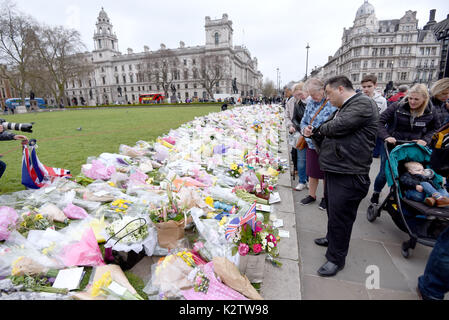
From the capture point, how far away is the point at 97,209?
9.85 ft

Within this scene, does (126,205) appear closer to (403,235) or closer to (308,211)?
(308,211)

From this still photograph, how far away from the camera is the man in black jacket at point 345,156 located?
5.78 ft

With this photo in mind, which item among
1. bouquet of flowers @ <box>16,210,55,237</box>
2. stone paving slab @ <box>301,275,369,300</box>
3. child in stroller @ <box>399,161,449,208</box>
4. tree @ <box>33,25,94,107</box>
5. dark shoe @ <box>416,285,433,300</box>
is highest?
tree @ <box>33,25,94,107</box>

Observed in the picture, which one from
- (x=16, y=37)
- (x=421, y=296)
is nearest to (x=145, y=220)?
(x=421, y=296)

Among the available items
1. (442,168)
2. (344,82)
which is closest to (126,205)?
(344,82)

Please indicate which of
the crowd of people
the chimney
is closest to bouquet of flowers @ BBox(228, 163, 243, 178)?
the crowd of people

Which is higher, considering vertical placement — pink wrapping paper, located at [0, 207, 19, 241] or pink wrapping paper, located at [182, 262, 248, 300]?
pink wrapping paper, located at [0, 207, 19, 241]

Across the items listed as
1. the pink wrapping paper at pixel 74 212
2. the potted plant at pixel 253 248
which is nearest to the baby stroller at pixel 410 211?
the potted plant at pixel 253 248

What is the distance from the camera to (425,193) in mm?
2449

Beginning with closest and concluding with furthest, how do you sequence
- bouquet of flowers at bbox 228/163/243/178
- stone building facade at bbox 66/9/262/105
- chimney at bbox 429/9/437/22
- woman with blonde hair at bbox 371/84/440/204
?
woman with blonde hair at bbox 371/84/440/204
bouquet of flowers at bbox 228/163/243/178
chimney at bbox 429/9/437/22
stone building facade at bbox 66/9/262/105

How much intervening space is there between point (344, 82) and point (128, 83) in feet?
273

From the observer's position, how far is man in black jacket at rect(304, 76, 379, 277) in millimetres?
1762

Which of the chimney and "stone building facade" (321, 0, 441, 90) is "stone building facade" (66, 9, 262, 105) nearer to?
"stone building facade" (321, 0, 441, 90)

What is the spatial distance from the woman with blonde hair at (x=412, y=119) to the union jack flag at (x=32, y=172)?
17.2ft
